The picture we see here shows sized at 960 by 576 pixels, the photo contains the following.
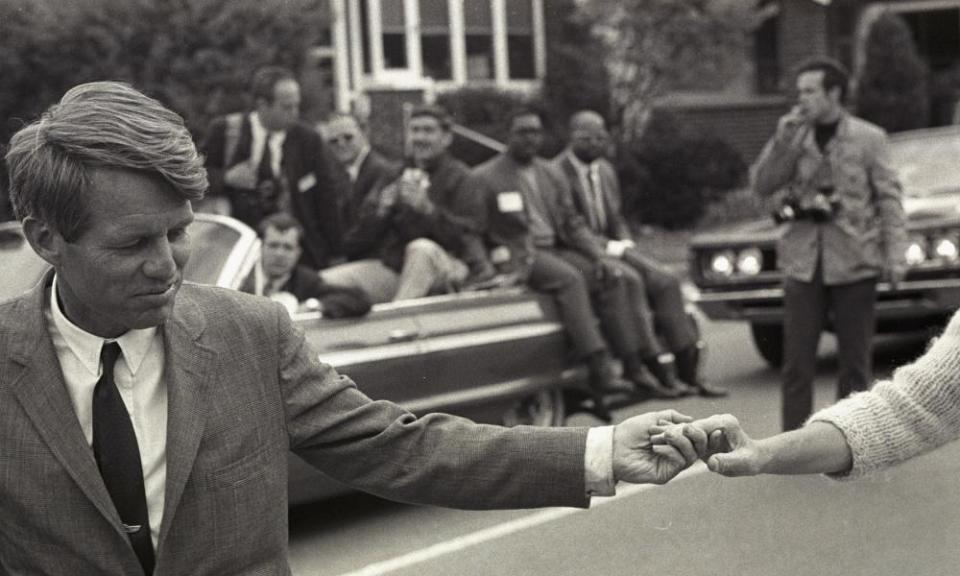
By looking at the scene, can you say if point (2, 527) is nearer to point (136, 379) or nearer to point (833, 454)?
point (136, 379)

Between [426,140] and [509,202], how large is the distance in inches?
28.0

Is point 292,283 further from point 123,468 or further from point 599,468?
point 123,468

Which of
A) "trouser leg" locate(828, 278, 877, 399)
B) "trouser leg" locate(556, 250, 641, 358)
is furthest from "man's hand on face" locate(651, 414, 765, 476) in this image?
"trouser leg" locate(556, 250, 641, 358)

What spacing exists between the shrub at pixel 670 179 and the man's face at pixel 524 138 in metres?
12.1

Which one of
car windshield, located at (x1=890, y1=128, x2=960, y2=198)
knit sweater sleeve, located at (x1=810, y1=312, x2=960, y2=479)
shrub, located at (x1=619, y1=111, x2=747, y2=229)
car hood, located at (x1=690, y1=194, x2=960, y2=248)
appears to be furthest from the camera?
shrub, located at (x1=619, y1=111, x2=747, y2=229)

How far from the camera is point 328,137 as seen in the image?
9.71 metres

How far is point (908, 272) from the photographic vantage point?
10.3 m

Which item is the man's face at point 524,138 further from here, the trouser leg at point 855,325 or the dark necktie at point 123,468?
the dark necktie at point 123,468

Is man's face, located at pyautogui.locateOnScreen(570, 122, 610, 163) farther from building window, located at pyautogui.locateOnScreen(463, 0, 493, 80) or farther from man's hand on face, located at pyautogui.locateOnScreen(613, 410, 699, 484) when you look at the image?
building window, located at pyautogui.locateOnScreen(463, 0, 493, 80)

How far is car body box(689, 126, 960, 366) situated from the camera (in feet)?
33.7

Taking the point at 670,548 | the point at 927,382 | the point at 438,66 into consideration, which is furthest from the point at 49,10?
the point at 927,382

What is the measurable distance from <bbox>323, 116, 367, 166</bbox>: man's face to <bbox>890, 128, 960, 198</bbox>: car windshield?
4.31 meters

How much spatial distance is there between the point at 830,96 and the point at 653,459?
5.50m

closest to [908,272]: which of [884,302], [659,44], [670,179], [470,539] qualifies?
[884,302]
